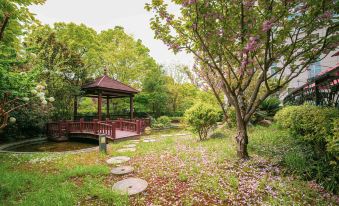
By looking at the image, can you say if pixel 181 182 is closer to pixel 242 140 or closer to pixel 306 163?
pixel 242 140

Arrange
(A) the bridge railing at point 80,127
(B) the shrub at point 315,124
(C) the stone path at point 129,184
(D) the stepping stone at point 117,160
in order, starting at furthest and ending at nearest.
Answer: (A) the bridge railing at point 80,127, (D) the stepping stone at point 117,160, (C) the stone path at point 129,184, (B) the shrub at point 315,124

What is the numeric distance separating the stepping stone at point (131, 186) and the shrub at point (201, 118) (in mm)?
4317

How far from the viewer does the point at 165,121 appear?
18406mm

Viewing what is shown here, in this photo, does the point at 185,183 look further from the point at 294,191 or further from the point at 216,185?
the point at 294,191

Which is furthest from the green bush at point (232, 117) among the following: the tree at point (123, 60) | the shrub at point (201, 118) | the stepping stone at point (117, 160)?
the tree at point (123, 60)

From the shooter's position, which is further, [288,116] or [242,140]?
[288,116]

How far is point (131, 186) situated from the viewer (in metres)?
3.67

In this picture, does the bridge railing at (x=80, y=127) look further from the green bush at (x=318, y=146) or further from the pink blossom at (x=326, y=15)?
the pink blossom at (x=326, y=15)

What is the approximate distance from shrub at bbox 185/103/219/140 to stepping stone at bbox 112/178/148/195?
4317 mm

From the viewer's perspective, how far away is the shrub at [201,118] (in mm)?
7742

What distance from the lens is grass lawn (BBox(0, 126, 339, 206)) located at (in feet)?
9.97

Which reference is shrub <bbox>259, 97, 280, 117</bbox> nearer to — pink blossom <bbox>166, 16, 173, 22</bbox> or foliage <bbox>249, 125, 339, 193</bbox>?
foliage <bbox>249, 125, 339, 193</bbox>

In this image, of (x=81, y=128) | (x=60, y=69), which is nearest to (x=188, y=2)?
(x=81, y=128)

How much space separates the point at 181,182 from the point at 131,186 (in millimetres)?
1045
